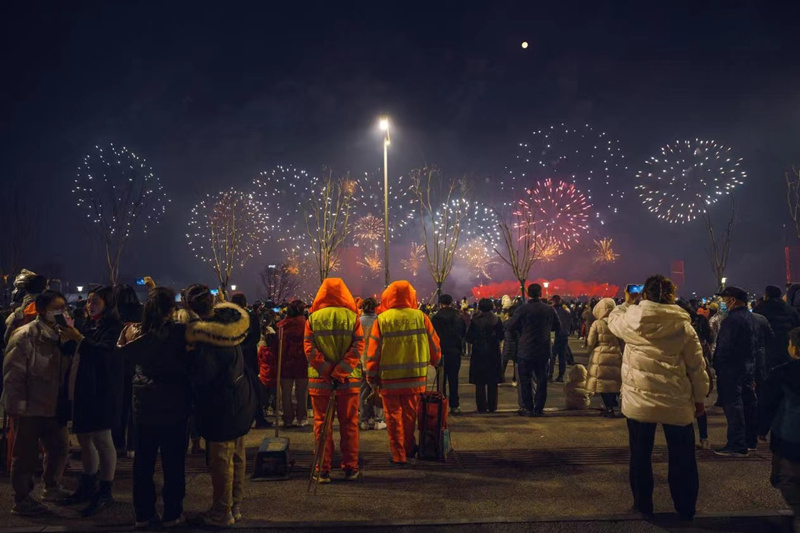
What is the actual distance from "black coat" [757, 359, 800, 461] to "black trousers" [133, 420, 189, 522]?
15.2 feet

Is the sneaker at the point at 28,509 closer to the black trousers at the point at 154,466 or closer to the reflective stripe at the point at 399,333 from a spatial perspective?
the black trousers at the point at 154,466

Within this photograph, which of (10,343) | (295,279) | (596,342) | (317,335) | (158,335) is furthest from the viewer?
(295,279)

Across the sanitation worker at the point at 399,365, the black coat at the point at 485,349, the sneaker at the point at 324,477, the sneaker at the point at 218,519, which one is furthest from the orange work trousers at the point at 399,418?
the black coat at the point at 485,349

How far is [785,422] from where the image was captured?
14.0 feet

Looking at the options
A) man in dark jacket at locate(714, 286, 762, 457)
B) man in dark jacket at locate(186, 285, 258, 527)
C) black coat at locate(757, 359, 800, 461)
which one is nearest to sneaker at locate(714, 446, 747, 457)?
man in dark jacket at locate(714, 286, 762, 457)

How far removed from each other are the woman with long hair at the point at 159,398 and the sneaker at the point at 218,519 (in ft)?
0.94

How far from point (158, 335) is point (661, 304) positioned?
14.0 feet

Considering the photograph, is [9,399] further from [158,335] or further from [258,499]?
[258,499]

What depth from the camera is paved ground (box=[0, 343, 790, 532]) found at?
489 cm

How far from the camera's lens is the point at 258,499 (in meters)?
5.64

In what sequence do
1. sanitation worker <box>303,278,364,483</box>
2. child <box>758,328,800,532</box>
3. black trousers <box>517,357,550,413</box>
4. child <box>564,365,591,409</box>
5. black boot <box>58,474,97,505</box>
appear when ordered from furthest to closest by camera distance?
child <box>564,365,591,409</box> < black trousers <box>517,357,550,413</box> < sanitation worker <box>303,278,364,483</box> < black boot <box>58,474,97,505</box> < child <box>758,328,800,532</box>

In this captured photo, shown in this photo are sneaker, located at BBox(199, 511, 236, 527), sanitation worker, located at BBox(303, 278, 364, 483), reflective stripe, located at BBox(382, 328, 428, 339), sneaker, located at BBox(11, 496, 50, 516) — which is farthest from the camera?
reflective stripe, located at BBox(382, 328, 428, 339)

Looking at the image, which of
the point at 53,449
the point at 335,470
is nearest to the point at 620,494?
the point at 335,470

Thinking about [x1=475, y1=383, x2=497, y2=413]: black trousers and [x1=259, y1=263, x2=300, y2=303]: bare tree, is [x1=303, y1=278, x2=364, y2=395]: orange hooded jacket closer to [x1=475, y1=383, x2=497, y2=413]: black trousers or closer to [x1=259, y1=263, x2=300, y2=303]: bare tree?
[x1=475, y1=383, x2=497, y2=413]: black trousers
